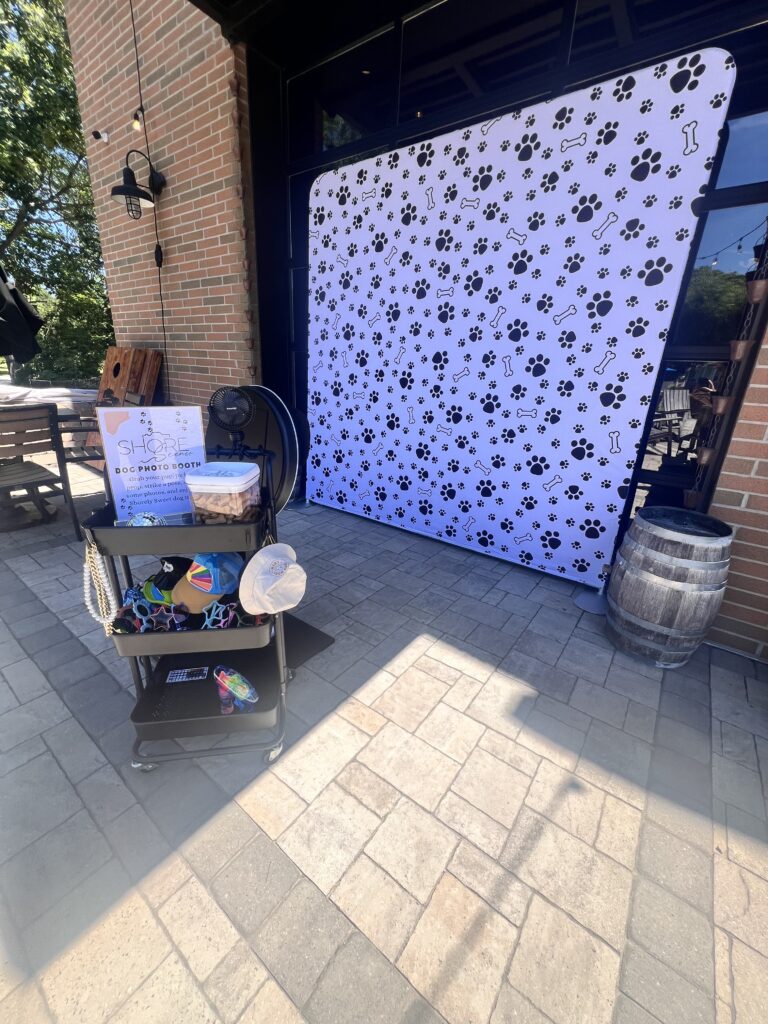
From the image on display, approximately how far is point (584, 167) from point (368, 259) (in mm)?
1673

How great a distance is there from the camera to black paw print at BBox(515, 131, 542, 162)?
103 inches

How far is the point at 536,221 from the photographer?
2.72 metres

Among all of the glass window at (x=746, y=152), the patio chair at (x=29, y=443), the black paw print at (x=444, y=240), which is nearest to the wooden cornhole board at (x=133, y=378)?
the patio chair at (x=29, y=443)

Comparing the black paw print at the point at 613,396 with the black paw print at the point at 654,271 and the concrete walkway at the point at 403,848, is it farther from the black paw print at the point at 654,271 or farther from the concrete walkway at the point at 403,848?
the concrete walkway at the point at 403,848

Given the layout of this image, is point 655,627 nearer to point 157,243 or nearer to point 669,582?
point 669,582

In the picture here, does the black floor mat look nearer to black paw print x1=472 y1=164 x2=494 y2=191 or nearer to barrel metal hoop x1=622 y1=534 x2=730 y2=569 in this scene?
barrel metal hoop x1=622 y1=534 x2=730 y2=569

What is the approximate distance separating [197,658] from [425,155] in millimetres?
3670

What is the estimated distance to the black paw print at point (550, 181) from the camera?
2.60m

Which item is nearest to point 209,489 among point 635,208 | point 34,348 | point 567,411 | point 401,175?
point 567,411

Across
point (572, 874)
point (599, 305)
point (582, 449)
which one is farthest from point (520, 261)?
point (572, 874)

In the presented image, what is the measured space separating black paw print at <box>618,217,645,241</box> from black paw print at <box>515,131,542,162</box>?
2.57 ft

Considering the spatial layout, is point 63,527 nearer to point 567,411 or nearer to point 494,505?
point 494,505

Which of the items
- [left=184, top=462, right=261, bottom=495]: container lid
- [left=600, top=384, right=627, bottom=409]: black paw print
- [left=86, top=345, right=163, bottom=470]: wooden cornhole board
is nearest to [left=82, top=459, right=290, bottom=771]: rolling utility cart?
[left=184, top=462, right=261, bottom=495]: container lid

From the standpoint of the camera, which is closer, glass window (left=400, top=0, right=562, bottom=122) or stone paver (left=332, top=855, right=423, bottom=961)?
stone paver (left=332, top=855, right=423, bottom=961)
